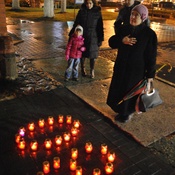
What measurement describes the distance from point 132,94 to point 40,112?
181 centimetres

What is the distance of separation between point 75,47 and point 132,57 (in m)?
2.12

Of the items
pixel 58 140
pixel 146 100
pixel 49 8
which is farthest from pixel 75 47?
pixel 49 8

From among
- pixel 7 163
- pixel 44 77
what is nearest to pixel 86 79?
pixel 44 77

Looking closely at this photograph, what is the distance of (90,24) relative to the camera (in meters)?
5.55

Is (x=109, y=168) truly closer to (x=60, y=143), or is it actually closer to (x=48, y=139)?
(x=60, y=143)

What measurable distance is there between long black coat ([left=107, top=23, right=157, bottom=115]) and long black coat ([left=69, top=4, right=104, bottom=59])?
69.9 inches

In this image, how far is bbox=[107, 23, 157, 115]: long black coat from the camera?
141 inches

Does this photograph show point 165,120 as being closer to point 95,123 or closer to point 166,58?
point 95,123

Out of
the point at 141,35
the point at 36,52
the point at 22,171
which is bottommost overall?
the point at 22,171

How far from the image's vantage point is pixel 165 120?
14.7ft

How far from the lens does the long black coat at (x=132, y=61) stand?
3.58 meters

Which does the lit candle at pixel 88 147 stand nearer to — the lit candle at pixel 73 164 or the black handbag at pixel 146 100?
the lit candle at pixel 73 164

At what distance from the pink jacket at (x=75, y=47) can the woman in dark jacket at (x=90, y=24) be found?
0.67 feet

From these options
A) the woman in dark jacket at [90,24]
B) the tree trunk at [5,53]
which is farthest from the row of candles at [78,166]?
the tree trunk at [5,53]
